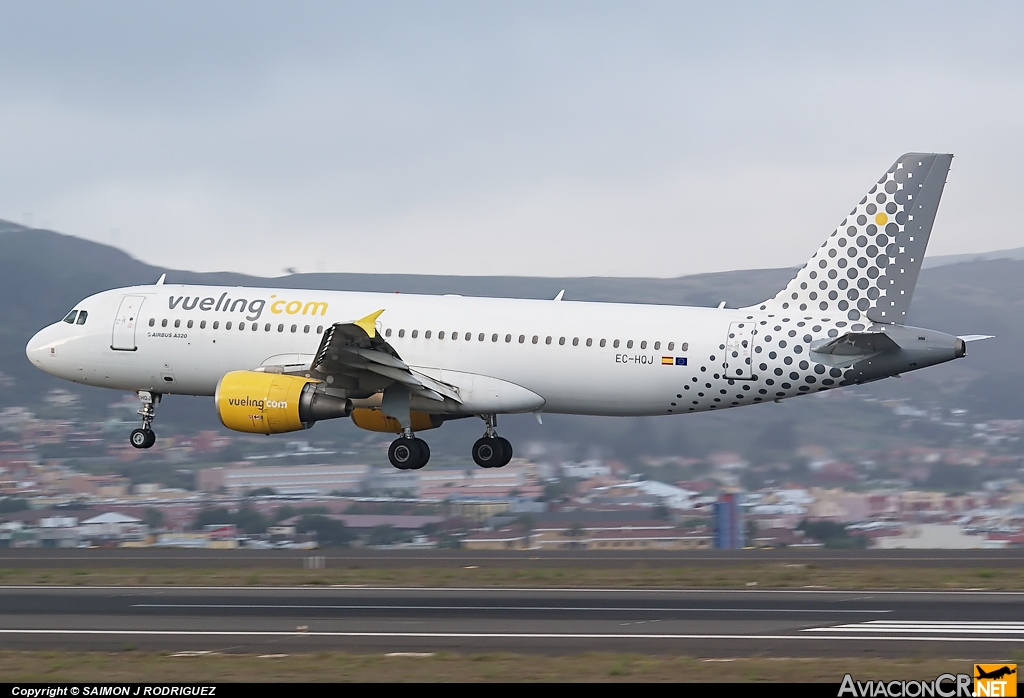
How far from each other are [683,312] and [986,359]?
5249 centimetres

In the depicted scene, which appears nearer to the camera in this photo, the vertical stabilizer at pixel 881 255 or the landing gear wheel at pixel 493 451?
the vertical stabilizer at pixel 881 255

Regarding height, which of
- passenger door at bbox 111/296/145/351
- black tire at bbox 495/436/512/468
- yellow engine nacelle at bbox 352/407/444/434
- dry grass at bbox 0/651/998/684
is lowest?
dry grass at bbox 0/651/998/684

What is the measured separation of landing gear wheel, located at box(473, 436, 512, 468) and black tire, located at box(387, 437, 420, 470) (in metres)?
2.40

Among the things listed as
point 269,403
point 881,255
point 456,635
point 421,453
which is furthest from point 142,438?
point 881,255

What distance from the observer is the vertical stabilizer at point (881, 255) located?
37.0 meters

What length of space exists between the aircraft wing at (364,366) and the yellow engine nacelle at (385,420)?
155cm

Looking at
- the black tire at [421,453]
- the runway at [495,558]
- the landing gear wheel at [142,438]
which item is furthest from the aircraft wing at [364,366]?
the landing gear wheel at [142,438]

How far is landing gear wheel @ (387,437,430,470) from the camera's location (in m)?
38.7

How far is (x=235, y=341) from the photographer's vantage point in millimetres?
39344

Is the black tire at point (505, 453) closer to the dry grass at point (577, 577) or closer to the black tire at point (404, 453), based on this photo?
the black tire at point (404, 453)

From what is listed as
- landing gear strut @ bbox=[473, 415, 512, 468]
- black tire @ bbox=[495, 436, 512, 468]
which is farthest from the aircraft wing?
black tire @ bbox=[495, 436, 512, 468]

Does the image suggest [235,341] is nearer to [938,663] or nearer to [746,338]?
[746,338]

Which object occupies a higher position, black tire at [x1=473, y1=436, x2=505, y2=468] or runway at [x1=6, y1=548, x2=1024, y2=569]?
black tire at [x1=473, y1=436, x2=505, y2=468]

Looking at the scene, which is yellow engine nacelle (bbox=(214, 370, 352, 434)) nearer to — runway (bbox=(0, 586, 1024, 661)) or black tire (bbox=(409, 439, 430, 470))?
black tire (bbox=(409, 439, 430, 470))
